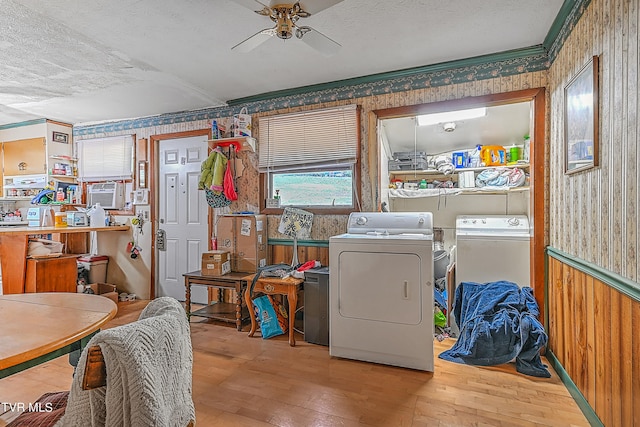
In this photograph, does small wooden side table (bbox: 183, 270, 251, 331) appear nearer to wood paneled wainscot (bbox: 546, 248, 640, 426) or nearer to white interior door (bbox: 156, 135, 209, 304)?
white interior door (bbox: 156, 135, 209, 304)

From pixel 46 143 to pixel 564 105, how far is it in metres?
5.90

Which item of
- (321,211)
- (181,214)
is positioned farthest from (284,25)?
(181,214)

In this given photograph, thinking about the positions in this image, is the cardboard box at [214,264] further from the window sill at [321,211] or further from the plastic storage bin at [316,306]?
the plastic storage bin at [316,306]

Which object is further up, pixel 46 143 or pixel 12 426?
pixel 46 143

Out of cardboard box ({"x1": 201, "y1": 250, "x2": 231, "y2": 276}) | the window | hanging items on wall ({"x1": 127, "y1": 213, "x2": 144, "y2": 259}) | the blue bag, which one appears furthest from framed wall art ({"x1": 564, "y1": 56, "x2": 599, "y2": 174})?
hanging items on wall ({"x1": 127, "y1": 213, "x2": 144, "y2": 259})

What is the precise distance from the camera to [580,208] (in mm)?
1994

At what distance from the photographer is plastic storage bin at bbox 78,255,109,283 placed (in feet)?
14.6

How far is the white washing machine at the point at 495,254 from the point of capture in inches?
121

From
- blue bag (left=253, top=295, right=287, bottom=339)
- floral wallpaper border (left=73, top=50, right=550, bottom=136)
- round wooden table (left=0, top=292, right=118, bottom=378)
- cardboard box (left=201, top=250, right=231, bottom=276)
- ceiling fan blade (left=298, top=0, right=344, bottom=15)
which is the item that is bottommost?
blue bag (left=253, top=295, right=287, bottom=339)

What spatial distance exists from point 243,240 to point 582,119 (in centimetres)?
297

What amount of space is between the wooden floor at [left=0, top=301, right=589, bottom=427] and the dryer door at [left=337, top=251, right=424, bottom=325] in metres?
0.40

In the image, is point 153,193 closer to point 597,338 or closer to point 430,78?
point 430,78

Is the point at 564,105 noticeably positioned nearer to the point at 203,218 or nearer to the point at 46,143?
the point at 203,218

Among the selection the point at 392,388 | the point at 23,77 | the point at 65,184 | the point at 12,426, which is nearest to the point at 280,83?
the point at 23,77
